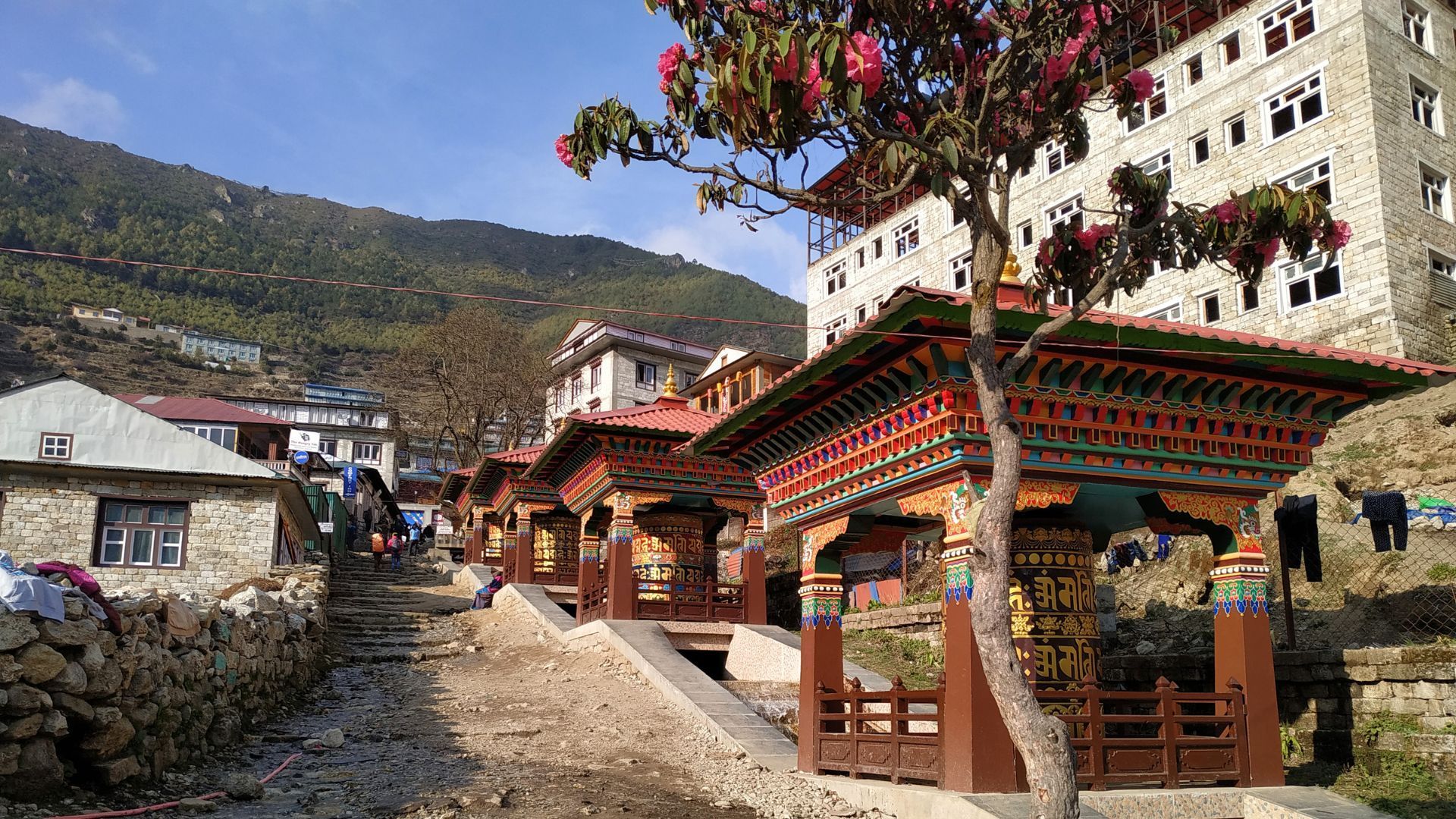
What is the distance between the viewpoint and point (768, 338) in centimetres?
13075

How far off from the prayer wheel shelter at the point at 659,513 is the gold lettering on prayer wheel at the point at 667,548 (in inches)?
0.5

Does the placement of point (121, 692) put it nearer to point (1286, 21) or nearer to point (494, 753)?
point (494, 753)

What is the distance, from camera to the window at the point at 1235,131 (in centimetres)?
3419

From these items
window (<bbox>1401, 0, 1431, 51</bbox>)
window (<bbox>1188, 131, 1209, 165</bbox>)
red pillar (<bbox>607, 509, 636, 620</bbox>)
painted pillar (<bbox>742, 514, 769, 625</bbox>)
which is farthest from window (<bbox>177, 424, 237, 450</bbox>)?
window (<bbox>1401, 0, 1431, 51</bbox>)

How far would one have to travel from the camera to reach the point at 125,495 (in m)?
24.3

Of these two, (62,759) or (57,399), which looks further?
(57,399)

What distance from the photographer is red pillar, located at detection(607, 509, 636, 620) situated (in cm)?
1922

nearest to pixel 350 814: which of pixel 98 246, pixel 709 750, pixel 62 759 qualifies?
pixel 62 759

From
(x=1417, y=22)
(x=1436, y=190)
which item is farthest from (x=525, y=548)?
(x=1417, y=22)

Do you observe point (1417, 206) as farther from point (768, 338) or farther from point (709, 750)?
point (768, 338)

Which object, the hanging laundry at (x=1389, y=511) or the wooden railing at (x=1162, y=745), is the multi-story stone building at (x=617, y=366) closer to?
the hanging laundry at (x=1389, y=511)

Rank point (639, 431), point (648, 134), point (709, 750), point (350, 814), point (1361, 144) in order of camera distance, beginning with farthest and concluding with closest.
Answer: point (1361, 144), point (639, 431), point (709, 750), point (350, 814), point (648, 134)

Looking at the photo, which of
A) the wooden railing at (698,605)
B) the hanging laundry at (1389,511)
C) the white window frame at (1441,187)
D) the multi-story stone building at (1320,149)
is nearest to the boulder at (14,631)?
the wooden railing at (698,605)

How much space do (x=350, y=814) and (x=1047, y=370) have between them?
22.4ft
